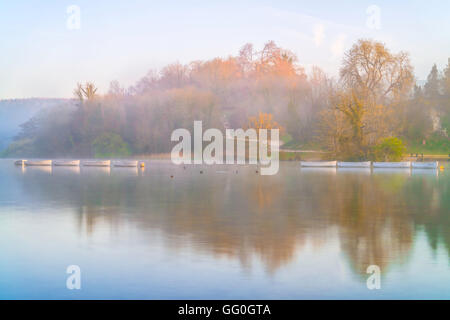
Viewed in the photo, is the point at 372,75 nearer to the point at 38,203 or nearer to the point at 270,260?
the point at 38,203

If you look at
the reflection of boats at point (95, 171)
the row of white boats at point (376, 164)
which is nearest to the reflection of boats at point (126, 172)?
the reflection of boats at point (95, 171)

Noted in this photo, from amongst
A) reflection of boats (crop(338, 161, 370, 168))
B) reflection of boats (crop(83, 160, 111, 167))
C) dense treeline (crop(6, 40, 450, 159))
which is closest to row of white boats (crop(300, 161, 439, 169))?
reflection of boats (crop(338, 161, 370, 168))

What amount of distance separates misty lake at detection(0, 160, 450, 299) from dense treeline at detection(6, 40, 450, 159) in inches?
1785

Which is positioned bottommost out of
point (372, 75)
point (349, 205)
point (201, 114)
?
point (349, 205)

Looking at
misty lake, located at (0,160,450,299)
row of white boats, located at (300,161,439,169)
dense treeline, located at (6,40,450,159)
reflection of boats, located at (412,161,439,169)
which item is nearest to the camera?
misty lake, located at (0,160,450,299)

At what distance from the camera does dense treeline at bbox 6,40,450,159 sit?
76375mm

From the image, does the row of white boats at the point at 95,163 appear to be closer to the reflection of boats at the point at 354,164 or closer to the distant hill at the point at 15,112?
the reflection of boats at the point at 354,164

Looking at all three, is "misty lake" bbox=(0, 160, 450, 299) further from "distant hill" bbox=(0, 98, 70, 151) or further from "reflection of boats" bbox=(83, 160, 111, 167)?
"distant hill" bbox=(0, 98, 70, 151)

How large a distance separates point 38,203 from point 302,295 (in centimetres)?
1480

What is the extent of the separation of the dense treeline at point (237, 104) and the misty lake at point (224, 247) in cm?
4533

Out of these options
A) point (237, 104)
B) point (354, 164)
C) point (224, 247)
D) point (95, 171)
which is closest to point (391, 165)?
point (354, 164)

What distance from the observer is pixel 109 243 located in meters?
12.0

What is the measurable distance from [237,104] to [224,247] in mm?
79150
